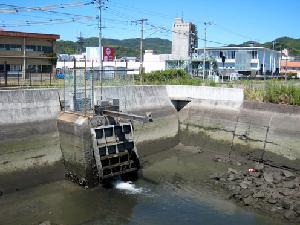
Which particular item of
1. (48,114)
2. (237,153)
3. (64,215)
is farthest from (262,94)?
(64,215)

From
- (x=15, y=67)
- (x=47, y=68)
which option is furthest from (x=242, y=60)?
(x=15, y=67)

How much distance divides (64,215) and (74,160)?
409 cm

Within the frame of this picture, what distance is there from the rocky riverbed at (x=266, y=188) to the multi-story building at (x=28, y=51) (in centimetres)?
2932

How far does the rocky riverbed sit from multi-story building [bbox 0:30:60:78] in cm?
2932

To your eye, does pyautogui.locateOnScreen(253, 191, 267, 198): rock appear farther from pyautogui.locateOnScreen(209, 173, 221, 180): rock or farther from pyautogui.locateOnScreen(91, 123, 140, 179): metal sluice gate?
pyautogui.locateOnScreen(91, 123, 140, 179): metal sluice gate

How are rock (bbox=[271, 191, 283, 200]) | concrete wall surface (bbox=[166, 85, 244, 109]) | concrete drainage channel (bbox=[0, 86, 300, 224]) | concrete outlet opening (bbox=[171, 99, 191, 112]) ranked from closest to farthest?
rock (bbox=[271, 191, 283, 200]), concrete drainage channel (bbox=[0, 86, 300, 224]), concrete wall surface (bbox=[166, 85, 244, 109]), concrete outlet opening (bbox=[171, 99, 191, 112])

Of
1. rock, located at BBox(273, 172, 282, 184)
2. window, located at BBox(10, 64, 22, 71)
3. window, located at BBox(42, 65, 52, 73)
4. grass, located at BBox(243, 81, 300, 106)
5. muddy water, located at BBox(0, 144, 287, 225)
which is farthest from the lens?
window, located at BBox(42, 65, 52, 73)

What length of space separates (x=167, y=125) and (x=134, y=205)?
11342 mm

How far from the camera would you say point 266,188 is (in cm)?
1767

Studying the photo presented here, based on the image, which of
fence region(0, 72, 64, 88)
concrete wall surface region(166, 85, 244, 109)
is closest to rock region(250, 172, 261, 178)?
concrete wall surface region(166, 85, 244, 109)

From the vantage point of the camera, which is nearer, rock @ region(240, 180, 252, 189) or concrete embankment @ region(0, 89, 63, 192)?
concrete embankment @ region(0, 89, 63, 192)

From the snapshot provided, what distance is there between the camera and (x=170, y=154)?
82.2 feet

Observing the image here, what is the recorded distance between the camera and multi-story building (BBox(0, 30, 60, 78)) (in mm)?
43000

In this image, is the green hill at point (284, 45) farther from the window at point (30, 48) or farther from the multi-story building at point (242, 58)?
the window at point (30, 48)
